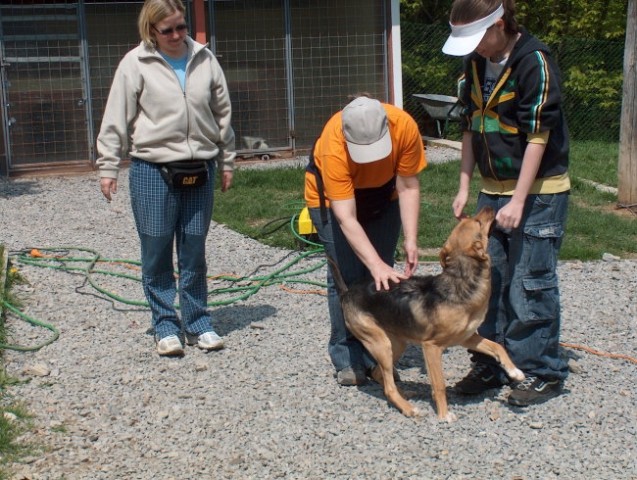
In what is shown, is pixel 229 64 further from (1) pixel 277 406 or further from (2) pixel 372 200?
(1) pixel 277 406

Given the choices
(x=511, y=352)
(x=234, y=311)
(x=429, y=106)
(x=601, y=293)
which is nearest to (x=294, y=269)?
(x=234, y=311)

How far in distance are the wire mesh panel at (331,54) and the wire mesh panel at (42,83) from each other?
11.0 ft

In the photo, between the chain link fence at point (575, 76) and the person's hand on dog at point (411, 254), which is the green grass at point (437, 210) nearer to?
the person's hand on dog at point (411, 254)

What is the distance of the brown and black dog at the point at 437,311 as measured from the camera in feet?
15.4

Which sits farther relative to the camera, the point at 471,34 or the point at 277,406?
the point at 277,406

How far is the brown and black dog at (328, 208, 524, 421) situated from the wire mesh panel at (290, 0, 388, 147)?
10203 millimetres

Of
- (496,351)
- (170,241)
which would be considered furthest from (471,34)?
(170,241)

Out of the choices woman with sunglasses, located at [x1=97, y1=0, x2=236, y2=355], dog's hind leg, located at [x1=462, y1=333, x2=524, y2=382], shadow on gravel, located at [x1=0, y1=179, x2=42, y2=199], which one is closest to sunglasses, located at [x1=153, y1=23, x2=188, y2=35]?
woman with sunglasses, located at [x1=97, y1=0, x2=236, y2=355]

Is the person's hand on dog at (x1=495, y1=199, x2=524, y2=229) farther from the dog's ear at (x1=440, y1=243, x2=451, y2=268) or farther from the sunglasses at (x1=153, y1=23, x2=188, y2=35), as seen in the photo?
the sunglasses at (x1=153, y1=23, x2=188, y2=35)

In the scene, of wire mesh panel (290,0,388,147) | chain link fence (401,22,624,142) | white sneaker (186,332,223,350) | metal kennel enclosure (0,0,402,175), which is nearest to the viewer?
white sneaker (186,332,223,350)

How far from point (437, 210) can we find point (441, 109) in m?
6.92

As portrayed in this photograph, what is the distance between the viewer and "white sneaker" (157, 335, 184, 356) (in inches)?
228

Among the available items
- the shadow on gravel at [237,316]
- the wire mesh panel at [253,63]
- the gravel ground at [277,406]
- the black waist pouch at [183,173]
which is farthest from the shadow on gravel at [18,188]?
the black waist pouch at [183,173]

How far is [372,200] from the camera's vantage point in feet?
16.6
